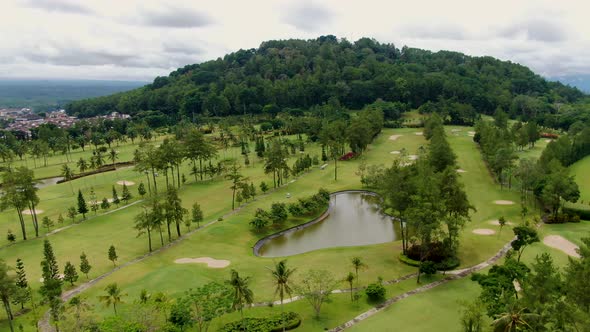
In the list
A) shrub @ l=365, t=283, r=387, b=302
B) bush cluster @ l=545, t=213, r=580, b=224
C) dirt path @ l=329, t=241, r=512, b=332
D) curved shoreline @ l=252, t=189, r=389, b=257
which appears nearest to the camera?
dirt path @ l=329, t=241, r=512, b=332

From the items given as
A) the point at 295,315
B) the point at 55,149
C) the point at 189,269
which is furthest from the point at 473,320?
the point at 55,149

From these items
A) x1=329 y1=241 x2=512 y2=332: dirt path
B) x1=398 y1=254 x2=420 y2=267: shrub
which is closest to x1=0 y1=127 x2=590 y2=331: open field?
x1=398 y1=254 x2=420 y2=267: shrub

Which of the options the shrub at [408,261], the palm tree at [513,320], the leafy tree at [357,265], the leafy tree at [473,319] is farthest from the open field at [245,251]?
the palm tree at [513,320]

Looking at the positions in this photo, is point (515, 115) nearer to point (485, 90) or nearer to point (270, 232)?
point (485, 90)

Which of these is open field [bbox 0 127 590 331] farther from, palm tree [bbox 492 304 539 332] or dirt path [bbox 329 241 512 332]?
palm tree [bbox 492 304 539 332]

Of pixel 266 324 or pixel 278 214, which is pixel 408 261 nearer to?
pixel 266 324

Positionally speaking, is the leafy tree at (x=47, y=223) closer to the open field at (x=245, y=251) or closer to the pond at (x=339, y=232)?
the open field at (x=245, y=251)
